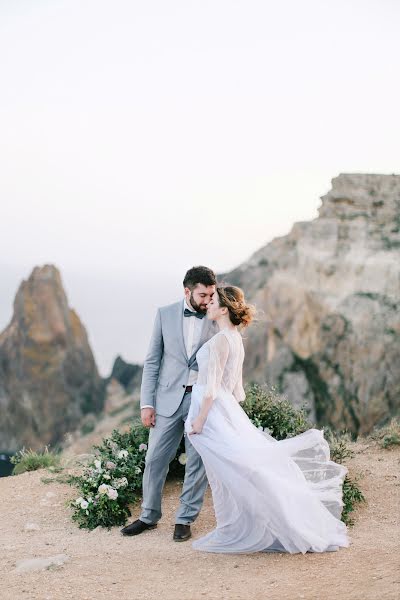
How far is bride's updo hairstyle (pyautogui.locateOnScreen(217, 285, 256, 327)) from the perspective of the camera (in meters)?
5.14

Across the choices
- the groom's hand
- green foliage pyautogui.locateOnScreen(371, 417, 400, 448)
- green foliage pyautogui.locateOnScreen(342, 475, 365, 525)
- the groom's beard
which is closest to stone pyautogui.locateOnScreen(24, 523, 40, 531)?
the groom's hand

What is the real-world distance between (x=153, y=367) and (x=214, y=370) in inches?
29.1

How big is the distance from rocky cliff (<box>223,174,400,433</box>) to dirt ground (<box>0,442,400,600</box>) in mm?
18875

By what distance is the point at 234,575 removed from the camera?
15.5 ft

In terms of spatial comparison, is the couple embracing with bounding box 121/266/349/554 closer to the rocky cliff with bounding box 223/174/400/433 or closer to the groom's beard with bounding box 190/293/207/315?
the groom's beard with bounding box 190/293/207/315

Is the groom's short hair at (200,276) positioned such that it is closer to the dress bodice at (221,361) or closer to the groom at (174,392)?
the groom at (174,392)

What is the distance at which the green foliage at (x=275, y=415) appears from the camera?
7.08 m

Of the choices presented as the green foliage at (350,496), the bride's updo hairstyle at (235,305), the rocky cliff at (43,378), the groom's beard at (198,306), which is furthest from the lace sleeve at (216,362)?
the rocky cliff at (43,378)

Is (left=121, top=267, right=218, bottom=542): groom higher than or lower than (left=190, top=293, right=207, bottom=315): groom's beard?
lower

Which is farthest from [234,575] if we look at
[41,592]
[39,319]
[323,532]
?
[39,319]

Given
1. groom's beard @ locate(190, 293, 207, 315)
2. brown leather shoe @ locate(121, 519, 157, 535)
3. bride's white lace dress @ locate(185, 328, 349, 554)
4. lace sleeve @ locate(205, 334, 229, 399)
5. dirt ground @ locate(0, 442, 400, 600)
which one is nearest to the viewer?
dirt ground @ locate(0, 442, 400, 600)

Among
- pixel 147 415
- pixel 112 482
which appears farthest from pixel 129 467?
pixel 147 415

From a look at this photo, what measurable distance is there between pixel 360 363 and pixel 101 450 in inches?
798

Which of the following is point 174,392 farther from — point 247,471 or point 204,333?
→ point 247,471
